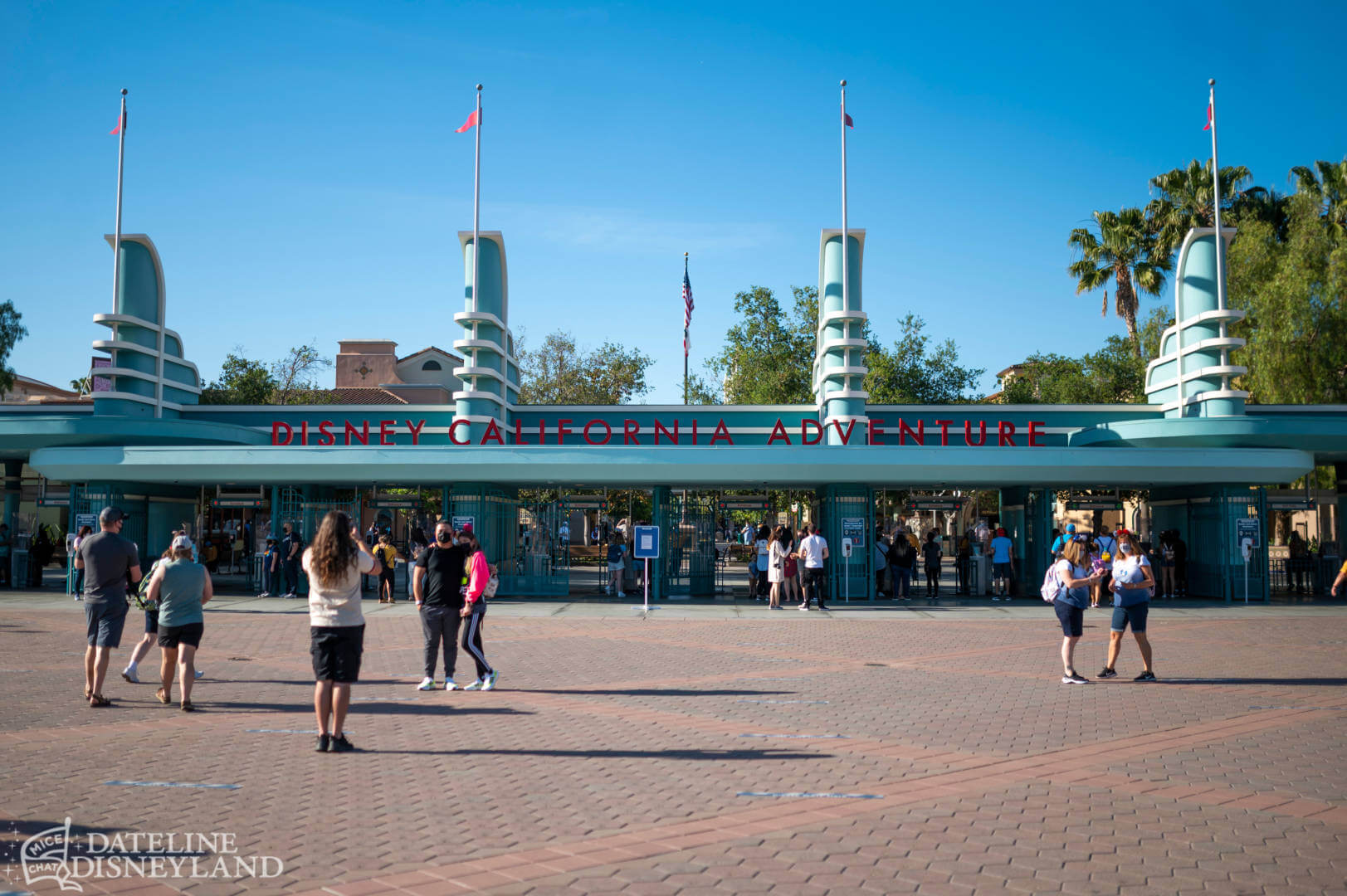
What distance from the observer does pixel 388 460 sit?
2288 cm

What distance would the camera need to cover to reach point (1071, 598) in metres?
11.8

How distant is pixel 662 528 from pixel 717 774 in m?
17.2

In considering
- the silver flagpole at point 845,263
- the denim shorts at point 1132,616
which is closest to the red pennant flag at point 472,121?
the silver flagpole at point 845,263

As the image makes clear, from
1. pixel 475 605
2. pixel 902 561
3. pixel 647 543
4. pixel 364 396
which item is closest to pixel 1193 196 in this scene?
pixel 902 561

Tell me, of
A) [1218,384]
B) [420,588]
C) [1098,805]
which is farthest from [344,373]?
[1098,805]

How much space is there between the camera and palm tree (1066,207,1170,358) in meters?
40.9

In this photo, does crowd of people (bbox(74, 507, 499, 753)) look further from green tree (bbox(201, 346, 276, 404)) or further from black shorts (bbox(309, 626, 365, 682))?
green tree (bbox(201, 346, 276, 404))

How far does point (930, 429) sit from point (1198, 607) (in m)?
8.74

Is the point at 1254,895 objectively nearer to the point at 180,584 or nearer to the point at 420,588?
the point at 420,588

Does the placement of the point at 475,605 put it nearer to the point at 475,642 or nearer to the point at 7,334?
the point at 475,642

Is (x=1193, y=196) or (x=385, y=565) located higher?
(x=1193, y=196)

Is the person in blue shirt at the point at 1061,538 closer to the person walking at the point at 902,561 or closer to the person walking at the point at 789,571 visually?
the person walking at the point at 902,561

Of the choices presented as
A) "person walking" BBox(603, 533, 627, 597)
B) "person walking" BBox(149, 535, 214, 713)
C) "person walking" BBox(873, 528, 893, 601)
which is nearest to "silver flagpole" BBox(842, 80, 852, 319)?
"person walking" BBox(873, 528, 893, 601)

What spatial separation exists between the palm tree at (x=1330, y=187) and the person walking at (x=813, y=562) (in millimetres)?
26393
